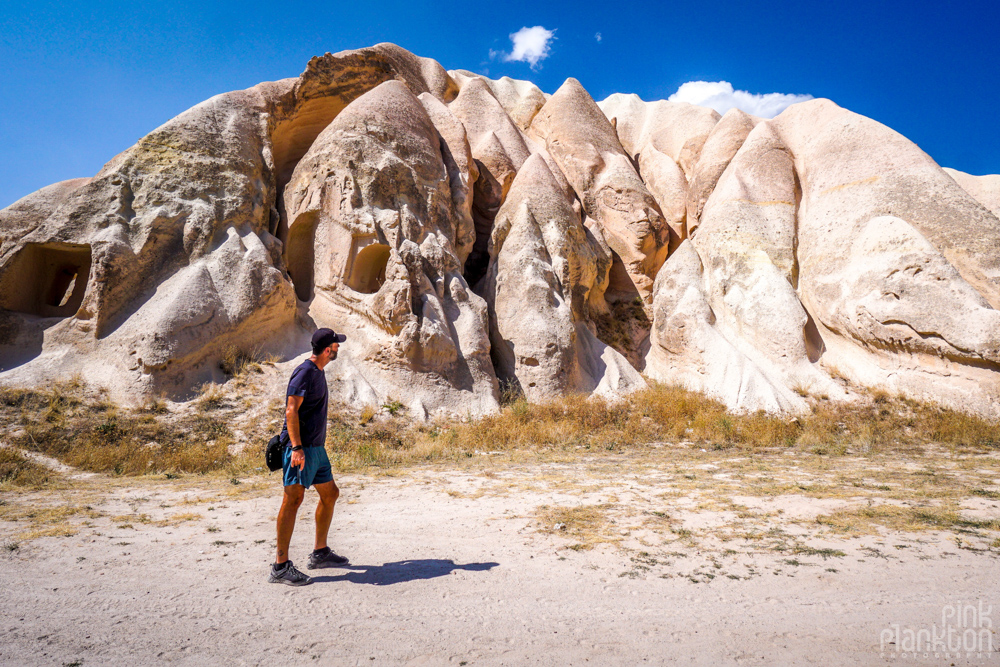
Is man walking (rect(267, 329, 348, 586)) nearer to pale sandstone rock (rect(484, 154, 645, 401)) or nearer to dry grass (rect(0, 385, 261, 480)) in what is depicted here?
dry grass (rect(0, 385, 261, 480))

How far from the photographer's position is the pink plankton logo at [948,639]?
196 cm

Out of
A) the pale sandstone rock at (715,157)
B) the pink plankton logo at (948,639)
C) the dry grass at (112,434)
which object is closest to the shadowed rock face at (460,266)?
the dry grass at (112,434)

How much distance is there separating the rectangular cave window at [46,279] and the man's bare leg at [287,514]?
9.48m

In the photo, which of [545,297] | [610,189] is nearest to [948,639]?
[545,297]

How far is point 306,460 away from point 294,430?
0.58 feet

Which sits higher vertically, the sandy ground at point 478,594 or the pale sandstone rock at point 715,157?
the pale sandstone rock at point 715,157

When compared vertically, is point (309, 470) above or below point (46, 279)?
below

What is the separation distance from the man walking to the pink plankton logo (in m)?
2.50

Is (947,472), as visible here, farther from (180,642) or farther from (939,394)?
(180,642)

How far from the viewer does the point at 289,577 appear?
258 centimetres

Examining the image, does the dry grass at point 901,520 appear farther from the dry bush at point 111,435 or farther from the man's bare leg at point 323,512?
the dry bush at point 111,435

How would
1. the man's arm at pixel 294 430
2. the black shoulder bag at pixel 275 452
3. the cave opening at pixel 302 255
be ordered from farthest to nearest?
1. the cave opening at pixel 302 255
2. the black shoulder bag at pixel 275 452
3. the man's arm at pixel 294 430

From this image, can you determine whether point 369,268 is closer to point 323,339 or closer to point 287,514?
point 323,339

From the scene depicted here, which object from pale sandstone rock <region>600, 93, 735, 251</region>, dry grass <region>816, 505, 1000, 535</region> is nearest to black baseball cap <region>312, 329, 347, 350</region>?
dry grass <region>816, 505, 1000, 535</region>
